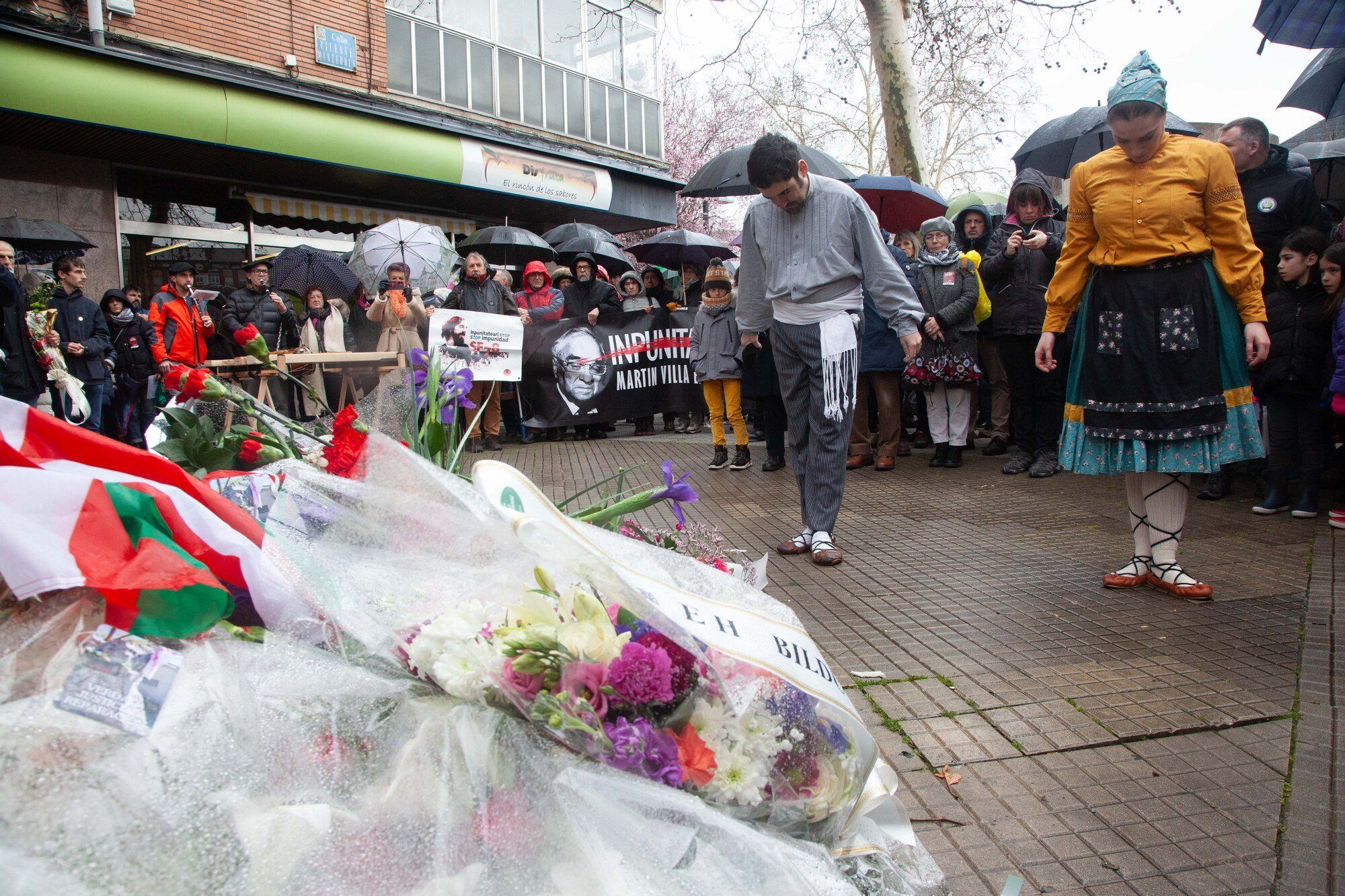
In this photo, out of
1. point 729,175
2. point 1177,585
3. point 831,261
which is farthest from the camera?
point 729,175

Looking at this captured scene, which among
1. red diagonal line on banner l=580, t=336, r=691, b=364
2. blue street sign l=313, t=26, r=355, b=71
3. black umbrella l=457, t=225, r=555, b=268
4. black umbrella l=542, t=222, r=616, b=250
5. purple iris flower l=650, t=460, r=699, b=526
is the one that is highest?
blue street sign l=313, t=26, r=355, b=71

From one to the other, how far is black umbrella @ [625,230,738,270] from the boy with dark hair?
6.81m

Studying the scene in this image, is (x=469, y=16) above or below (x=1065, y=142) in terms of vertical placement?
above

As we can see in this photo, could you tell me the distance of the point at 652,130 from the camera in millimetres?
20391

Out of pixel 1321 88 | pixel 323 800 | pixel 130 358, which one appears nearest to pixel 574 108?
pixel 130 358

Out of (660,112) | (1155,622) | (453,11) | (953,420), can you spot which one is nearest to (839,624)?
(1155,622)

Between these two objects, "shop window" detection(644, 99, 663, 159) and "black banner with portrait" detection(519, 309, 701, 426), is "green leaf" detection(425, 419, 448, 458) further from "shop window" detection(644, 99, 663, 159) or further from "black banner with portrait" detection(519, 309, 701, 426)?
"shop window" detection(644, 99, 663, 159)

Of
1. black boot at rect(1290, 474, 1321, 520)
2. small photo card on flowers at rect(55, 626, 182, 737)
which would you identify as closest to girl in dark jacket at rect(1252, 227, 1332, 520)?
black boot at rect(1290, 474, 1321, 520)

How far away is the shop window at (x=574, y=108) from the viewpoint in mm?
18656

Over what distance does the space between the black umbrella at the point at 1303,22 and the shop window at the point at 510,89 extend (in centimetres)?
1306

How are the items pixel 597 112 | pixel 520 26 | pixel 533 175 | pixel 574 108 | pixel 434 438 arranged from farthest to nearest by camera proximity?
pixel 597 112, pixel 574 108, pixel 520 26, pixel 533 175, pixel 434 438

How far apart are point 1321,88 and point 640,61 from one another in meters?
14.1

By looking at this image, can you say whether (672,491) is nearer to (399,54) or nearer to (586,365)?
(586,365)

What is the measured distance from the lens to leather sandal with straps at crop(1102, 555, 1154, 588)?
4.11 m
